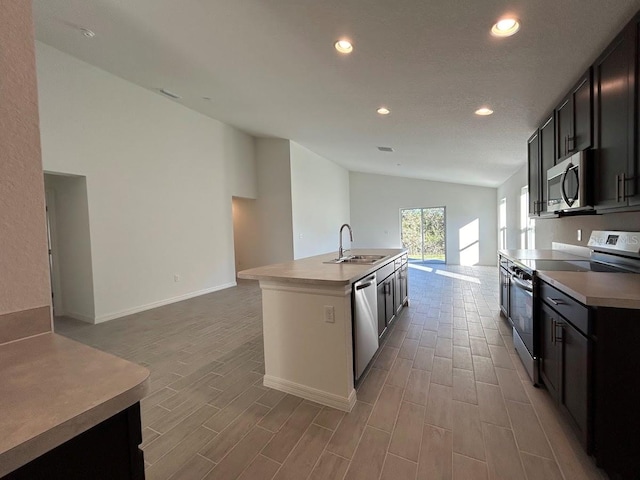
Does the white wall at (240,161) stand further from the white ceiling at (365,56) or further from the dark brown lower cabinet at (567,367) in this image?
the dark brown lower cabinet at (567,367)

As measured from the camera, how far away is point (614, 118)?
174 centimetres

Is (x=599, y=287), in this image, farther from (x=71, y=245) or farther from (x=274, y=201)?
(x=274, y=201)

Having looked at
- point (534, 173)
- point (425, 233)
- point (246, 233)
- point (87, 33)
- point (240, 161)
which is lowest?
point (425, 233)

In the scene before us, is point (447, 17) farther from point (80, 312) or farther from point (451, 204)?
point (451, 204)

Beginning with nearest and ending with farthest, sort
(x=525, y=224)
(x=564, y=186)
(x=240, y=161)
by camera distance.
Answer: (x=564, y=186) < (x=525, y=224) < (x=240, y=161)

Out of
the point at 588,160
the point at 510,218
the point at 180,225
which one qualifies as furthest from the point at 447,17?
the point at 510,218

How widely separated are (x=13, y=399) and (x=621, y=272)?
2.95m

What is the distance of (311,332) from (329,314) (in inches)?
8.7

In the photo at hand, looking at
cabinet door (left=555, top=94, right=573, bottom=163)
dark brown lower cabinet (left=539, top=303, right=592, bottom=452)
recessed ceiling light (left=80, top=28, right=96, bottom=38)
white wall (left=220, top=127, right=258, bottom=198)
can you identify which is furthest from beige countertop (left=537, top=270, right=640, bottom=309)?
white wall (left=220, top=127, right=258, bottom=198)

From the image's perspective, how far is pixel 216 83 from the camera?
161 inches

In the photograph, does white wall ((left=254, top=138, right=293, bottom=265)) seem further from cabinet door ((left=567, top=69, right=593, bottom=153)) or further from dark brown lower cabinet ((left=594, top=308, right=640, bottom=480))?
dark brown lower cabinet ((left=594, top=308, right=640, bottom=480))

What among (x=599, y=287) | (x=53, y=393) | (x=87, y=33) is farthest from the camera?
(x=87, y=33)

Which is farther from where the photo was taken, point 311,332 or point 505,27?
point 311,332

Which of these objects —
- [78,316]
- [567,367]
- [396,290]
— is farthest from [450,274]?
[78,316]
